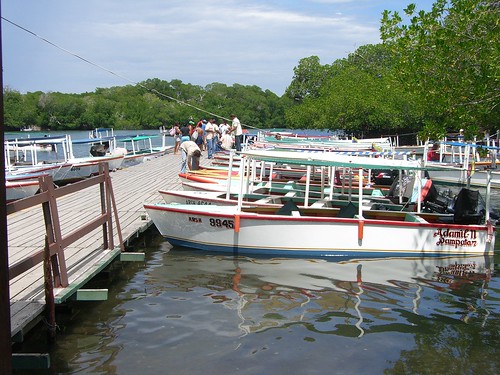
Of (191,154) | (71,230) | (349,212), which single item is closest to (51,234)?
(71,230)

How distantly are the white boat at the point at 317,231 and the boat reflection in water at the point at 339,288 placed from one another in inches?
9.9

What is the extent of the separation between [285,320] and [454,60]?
259 inches

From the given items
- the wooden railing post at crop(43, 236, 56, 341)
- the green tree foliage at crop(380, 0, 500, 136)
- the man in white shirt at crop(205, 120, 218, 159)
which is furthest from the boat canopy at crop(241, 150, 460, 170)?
the man in white shirt at crop(205, 120, 218, 159)

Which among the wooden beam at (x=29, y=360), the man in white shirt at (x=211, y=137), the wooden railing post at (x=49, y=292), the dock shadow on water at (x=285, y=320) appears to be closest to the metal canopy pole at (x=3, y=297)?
the wooden beam at (x=29, y=360)

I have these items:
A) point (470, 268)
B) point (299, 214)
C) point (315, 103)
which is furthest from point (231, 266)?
point (315, 103)

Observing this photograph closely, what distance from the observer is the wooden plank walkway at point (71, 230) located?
23.0 feet

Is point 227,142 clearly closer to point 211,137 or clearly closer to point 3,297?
point 211,137

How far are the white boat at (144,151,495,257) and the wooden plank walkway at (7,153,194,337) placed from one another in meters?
1.17

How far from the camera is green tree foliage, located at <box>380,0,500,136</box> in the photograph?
35.4 feet

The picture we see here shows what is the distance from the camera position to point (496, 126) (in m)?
12.4

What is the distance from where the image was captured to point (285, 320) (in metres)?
8.43

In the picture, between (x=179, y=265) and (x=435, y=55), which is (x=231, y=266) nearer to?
(x=179, y=265)

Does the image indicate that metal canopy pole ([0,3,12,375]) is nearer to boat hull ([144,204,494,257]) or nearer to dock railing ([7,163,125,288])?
dock railing ([7,163,125,288])

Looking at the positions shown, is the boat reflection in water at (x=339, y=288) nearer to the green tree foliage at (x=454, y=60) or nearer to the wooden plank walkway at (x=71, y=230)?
the wooden plank walkway at (x=71, y=230)
